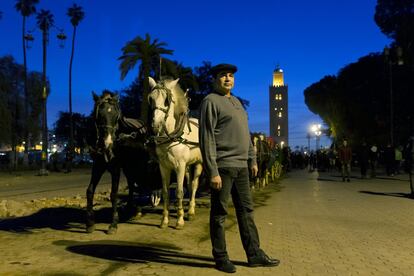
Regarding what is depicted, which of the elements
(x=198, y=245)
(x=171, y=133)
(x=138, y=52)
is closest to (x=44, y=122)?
(x=138, y=52)

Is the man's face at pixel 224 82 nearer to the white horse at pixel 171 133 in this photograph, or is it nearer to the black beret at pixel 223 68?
the black beret at pixel 223 68

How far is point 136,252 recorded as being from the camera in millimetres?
6152

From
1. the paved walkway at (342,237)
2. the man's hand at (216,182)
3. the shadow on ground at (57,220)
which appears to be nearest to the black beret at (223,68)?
the man's hand at (216,182)

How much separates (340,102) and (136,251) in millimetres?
54272

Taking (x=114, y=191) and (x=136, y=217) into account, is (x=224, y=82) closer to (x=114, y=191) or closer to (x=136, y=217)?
(x=114, y=191)

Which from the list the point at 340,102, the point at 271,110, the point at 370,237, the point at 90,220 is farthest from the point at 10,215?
the point at 271,110

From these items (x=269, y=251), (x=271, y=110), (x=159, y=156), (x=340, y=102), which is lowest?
(x=269, y=251)

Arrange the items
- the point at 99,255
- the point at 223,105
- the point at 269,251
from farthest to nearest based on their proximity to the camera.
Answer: the point at 269,251 < the point at 99,255 < the point at 223,105

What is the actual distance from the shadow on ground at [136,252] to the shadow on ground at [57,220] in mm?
1345

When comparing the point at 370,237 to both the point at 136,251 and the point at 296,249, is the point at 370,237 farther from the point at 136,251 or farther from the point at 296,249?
the point at 136,251

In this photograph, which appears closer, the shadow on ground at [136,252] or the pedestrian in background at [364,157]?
the shadow on ground at [136,252]

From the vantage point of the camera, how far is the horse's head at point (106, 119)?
283 inches

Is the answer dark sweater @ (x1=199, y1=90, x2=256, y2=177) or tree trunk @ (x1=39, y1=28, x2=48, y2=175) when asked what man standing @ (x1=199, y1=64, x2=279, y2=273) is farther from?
tree trunk @ (x1=39, y1=28, x2=48, y2=175)

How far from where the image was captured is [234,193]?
18.0 ft
